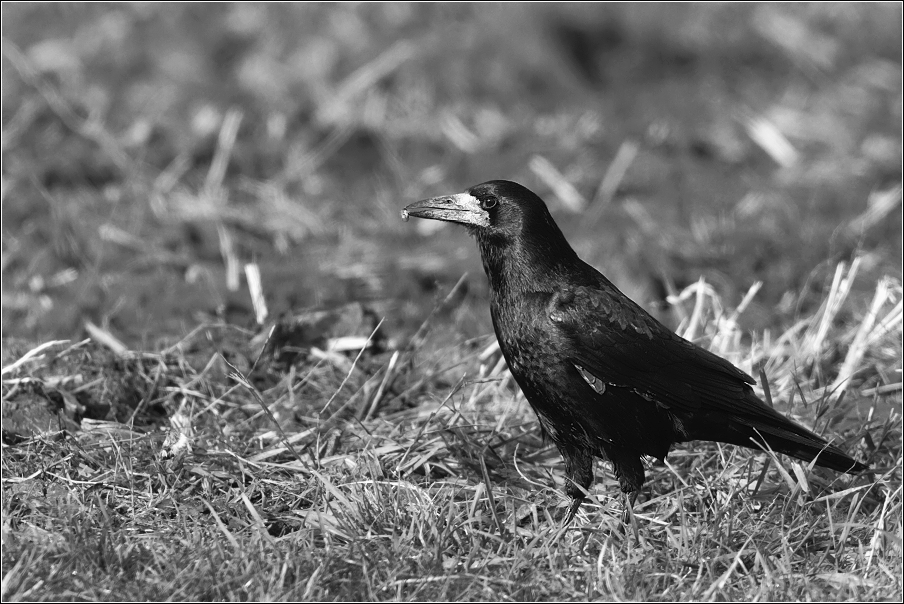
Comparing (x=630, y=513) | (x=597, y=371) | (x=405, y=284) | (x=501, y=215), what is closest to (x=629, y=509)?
(x=630, y=513)

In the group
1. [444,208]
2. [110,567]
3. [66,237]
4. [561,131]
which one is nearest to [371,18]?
[561,131]

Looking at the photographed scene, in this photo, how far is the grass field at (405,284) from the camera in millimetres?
3406

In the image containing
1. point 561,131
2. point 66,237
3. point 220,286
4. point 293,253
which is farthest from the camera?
point 561,131

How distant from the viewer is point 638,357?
3842 mm

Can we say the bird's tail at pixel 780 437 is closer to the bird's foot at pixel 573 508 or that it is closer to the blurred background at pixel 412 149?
the bird's foot at pixel 573 508

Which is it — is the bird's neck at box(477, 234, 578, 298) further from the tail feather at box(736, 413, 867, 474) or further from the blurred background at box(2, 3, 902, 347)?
the blurred background at box(2, 3, 902, 347)

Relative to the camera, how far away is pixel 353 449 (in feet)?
13.4

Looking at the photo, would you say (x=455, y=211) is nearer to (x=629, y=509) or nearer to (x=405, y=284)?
(x=629, y=509)

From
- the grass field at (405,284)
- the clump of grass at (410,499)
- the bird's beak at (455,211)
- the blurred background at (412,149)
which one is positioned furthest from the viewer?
the blurred background at (412,149)

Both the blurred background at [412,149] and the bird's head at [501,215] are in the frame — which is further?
the blurred background at [412,149]

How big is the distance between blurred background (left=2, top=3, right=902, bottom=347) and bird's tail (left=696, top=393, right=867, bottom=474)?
1495 mm

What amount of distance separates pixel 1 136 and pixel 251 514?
149 inches

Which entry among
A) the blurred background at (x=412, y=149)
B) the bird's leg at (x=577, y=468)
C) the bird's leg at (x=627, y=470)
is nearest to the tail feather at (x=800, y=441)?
the bird's leg at (x=627, y=470)

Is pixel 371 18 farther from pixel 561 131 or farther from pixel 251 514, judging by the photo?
pixel 251 514
